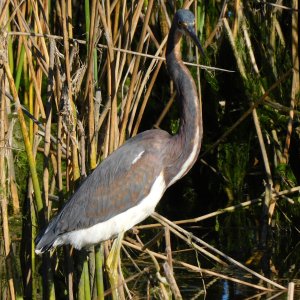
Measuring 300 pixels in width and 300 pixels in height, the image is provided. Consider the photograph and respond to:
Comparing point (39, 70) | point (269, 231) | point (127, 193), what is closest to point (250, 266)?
point (269, 231)

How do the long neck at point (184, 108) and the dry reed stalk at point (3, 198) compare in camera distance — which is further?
the long neck at point (184, 108)

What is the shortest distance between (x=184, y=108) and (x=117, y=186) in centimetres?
60

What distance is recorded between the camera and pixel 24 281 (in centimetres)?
465

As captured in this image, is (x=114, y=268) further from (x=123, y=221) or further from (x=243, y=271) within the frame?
(x=243, y=271)

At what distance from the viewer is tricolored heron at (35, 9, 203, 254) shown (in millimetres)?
4516

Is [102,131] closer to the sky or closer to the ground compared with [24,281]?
closer to the sky

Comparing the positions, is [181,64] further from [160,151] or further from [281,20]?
[281,20]

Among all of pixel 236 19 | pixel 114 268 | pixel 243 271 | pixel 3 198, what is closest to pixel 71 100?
pixel 3 198

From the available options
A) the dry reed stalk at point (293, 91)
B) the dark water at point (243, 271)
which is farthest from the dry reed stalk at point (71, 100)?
the dry reed stalk at point (293, 91)

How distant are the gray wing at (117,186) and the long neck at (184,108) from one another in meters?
0.13

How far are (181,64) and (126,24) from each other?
0.40 m

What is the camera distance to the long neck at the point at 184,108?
4.57 m

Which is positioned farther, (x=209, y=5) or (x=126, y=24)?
(x=209, y=5)

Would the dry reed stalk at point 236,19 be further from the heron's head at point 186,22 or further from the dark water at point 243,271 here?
the heron's head at point 186,22
